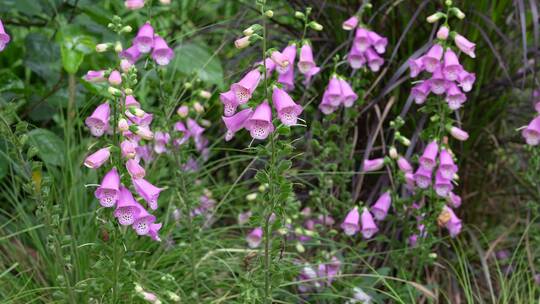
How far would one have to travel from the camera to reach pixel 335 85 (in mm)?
2586

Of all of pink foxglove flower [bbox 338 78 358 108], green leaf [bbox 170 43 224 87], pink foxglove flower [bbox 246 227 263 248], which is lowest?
pink foxglove flower [bbox 246 227 263 248]

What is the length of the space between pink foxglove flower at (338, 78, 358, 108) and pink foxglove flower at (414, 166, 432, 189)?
1.14 ft

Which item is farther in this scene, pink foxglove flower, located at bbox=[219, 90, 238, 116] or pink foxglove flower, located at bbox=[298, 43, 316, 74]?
pink foxglove flower, located at bbox=[298, 43, 316, 74]

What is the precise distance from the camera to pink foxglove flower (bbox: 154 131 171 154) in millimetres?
2648

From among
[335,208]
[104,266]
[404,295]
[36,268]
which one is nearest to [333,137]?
[335,208]

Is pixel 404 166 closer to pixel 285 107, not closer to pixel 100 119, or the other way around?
pixel 285 107

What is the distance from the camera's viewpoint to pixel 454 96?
253cm

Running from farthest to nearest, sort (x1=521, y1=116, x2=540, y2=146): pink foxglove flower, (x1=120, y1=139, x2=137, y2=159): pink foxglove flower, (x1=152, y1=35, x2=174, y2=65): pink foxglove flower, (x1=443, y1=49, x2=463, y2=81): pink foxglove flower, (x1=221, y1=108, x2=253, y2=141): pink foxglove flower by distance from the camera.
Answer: (x1=521, y1=116, x2=540, y2=146): pink foxglove flower
(x1=443, y1=49, x2=463, y2=81): pink foxglove flower
(x1=152, y1=35, x2=174, y2=65): pink foxglove flower
(x1=221, y1=108, x2=253, y2=141): pink foxglove flower
(x1=120, y1=139, x2=137, y2=159): pink foxglove flower

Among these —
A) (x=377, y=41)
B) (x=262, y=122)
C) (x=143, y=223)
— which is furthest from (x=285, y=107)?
(x=377, y=41)

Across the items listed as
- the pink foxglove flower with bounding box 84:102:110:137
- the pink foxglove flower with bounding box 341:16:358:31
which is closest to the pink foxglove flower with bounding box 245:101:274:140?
the pink foxglove flower with bounding box 84:102:110:137

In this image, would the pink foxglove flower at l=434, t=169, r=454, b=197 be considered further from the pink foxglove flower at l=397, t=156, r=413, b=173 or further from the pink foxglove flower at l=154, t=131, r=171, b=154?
the pink foxglove flower at l=154, t=131, r=171, b=154

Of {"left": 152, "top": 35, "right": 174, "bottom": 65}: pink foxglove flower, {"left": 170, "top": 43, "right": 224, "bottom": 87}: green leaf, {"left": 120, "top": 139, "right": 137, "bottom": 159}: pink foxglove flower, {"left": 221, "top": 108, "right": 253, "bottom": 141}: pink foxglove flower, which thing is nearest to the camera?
{"left": 120, "top": 139, "right": 137, "bottom": 159}: pink foxglove flower

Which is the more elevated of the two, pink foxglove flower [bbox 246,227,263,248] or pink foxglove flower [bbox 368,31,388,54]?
pink foxglove flower [bbox 368,31,388,54]

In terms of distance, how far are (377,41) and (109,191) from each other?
1419 millimetres
